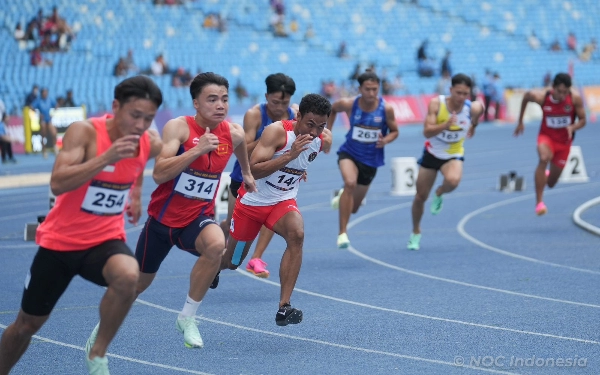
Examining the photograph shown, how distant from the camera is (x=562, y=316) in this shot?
23.2 feet

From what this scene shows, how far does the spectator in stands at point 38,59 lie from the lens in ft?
83.5

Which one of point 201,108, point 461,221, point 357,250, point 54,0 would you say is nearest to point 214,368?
point 201,108

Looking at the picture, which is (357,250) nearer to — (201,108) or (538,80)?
(201,108)

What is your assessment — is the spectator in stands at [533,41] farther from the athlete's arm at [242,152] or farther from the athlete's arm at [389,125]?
the athlete's arm at [242,152]

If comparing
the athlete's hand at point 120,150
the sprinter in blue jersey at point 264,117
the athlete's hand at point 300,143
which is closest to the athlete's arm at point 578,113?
the sprinter in blue jersey at point 264,117

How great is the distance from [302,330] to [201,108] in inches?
69.9

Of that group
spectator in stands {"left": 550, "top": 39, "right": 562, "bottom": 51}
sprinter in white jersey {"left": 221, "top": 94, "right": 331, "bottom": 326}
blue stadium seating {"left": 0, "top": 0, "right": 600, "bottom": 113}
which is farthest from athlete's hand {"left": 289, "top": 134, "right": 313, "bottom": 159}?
spectator in stands {"left": 550, "top": 39, "right": 562, "bottom": 51}

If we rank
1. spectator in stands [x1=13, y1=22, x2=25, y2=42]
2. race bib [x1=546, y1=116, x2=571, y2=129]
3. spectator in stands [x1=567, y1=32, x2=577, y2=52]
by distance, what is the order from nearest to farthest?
race bib [x1=546, y1=116, x2=571, y2=129] → spectator in stands [x1=13, y1=22, x2=25, y2=42] → spectator in stands [x1=567, y1=32, x2=577, y2=52]

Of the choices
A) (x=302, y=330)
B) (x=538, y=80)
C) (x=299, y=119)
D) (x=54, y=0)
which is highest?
(x=299, y=119)

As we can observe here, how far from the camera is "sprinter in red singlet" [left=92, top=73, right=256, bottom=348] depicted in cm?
590

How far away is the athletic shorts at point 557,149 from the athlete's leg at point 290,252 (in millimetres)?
6068

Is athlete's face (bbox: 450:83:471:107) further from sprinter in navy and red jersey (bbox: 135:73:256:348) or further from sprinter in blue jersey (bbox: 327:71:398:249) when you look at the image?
sprinter in navy and red jersey (bbox: 135:73:256:348)

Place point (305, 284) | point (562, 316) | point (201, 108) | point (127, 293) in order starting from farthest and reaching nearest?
point (305, 284) → point (562, 316) → point (201, 108) → point (127, 293)

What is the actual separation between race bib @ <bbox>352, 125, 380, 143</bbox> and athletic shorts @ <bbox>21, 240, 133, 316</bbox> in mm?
5893
